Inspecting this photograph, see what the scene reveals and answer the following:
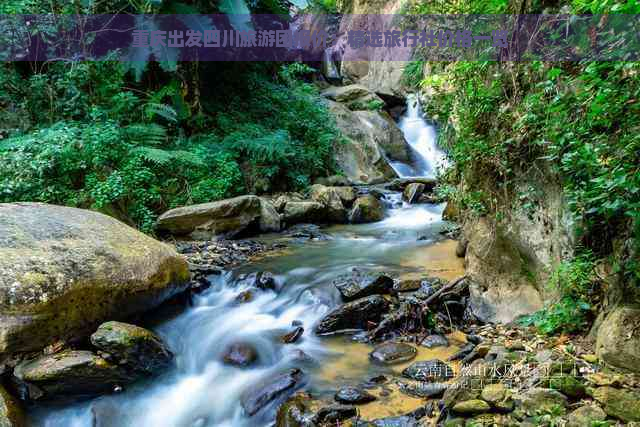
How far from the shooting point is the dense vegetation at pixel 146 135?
6609 millimetres

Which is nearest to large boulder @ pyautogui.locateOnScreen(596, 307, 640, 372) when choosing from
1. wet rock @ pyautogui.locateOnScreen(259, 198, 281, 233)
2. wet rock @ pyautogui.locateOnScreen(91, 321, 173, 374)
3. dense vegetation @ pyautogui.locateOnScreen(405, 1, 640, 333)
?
dense vegetation @ pyautogui.locateOnScreen(405, 1, 640, 333)

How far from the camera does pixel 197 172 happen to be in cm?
802

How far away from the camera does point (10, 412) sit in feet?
9.58

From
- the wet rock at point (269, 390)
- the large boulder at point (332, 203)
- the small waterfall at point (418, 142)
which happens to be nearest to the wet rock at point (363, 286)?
the wet rock at point (269, 390)

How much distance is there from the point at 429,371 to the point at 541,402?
1.02 m

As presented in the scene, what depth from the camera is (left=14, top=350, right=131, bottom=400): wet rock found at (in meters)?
3.13

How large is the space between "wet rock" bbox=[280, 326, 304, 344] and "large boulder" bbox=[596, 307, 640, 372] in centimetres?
249

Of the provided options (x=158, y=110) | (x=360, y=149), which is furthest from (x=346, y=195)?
(x=158, y=110)

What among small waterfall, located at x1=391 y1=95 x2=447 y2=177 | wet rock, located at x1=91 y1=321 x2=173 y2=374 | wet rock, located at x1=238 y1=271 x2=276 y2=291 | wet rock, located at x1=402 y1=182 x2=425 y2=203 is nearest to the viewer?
wet rock, located at x1=91 y1=321 x2=173 y2=374

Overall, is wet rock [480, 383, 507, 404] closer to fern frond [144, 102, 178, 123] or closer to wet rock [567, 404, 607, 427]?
wet rock [567, 404, 607, 427]

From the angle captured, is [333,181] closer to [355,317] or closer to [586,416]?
[355,317]

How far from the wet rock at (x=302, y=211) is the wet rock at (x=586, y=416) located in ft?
20.8

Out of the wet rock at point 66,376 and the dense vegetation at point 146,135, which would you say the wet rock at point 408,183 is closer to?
the dense vegetation at point 146,135

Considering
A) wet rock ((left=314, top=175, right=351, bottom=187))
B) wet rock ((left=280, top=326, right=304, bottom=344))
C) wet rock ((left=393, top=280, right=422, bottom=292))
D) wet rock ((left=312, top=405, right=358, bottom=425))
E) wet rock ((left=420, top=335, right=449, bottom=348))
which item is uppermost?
wet rock ((left=314, top=175, right=351, bottom=187))
